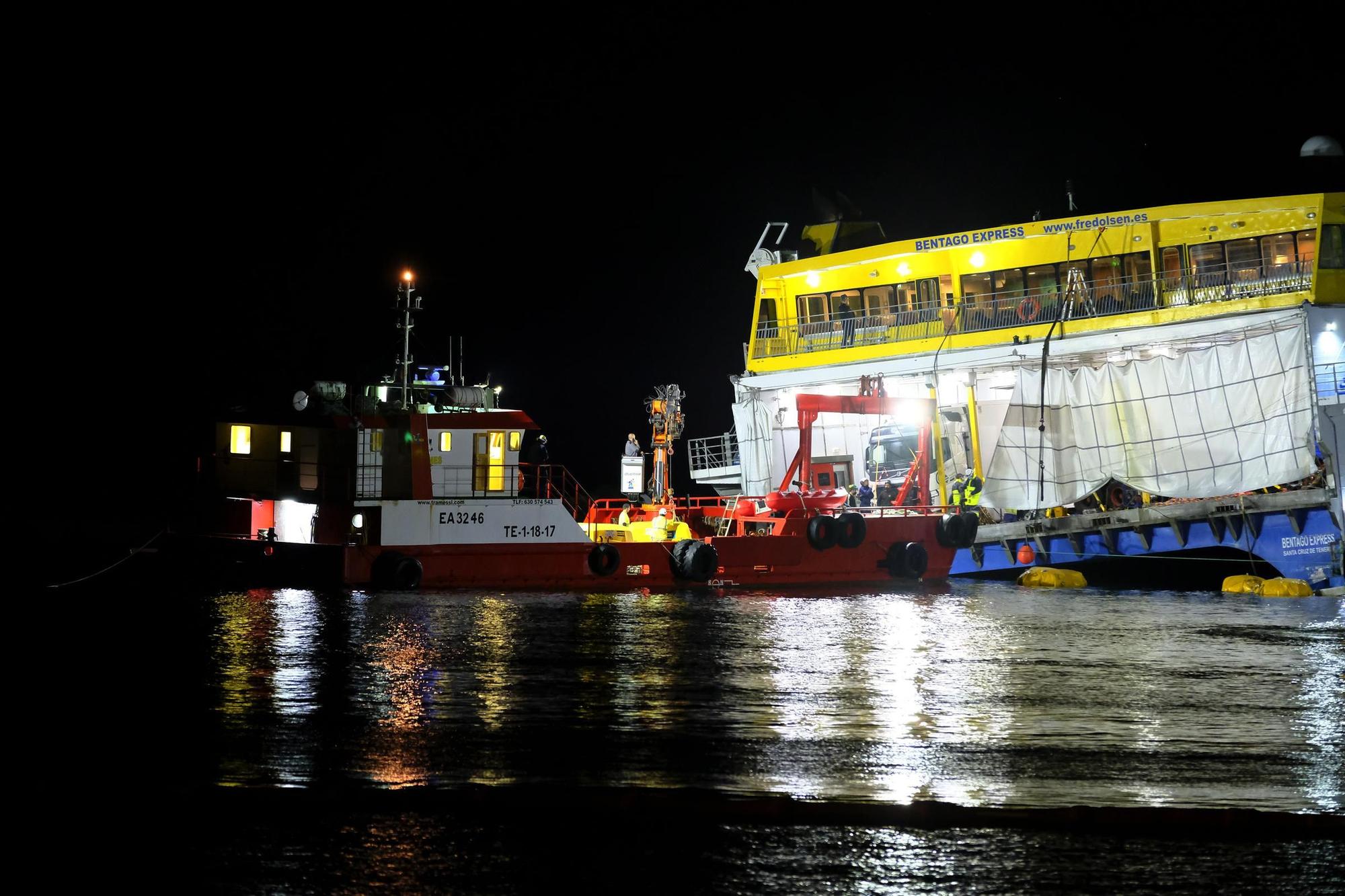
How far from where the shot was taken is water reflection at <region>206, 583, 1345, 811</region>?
763 cm

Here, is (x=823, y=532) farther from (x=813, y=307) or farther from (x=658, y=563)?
(x=813, y=307)

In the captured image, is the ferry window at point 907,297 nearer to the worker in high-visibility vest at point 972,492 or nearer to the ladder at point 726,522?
the worker in high-visibility vest at point 972,492

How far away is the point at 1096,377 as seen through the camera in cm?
2873

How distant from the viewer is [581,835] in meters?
6.26

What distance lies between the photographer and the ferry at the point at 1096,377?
81.1 feet

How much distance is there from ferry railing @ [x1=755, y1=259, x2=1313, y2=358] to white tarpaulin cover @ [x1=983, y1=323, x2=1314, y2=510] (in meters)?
1.71

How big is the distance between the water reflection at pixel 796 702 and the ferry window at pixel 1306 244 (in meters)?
11.3

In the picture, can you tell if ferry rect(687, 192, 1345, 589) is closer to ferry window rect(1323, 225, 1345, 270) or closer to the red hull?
ferry window rect(1323, 225, 1345, 270)

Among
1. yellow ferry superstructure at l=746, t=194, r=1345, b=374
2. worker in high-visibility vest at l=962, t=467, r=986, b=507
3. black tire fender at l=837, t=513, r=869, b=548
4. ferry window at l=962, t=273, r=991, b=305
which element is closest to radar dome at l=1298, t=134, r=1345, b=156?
yellow ferry superstructure at l=746, t=194, r=1345, b=374

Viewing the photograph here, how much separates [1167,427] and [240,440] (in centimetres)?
1951

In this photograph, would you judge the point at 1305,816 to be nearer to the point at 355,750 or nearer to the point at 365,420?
the point at 355,750

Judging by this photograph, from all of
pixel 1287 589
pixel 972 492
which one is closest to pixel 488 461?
pixel 972 492

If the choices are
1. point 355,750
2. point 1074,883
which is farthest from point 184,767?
point 1074,883

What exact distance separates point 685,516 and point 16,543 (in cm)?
2230
